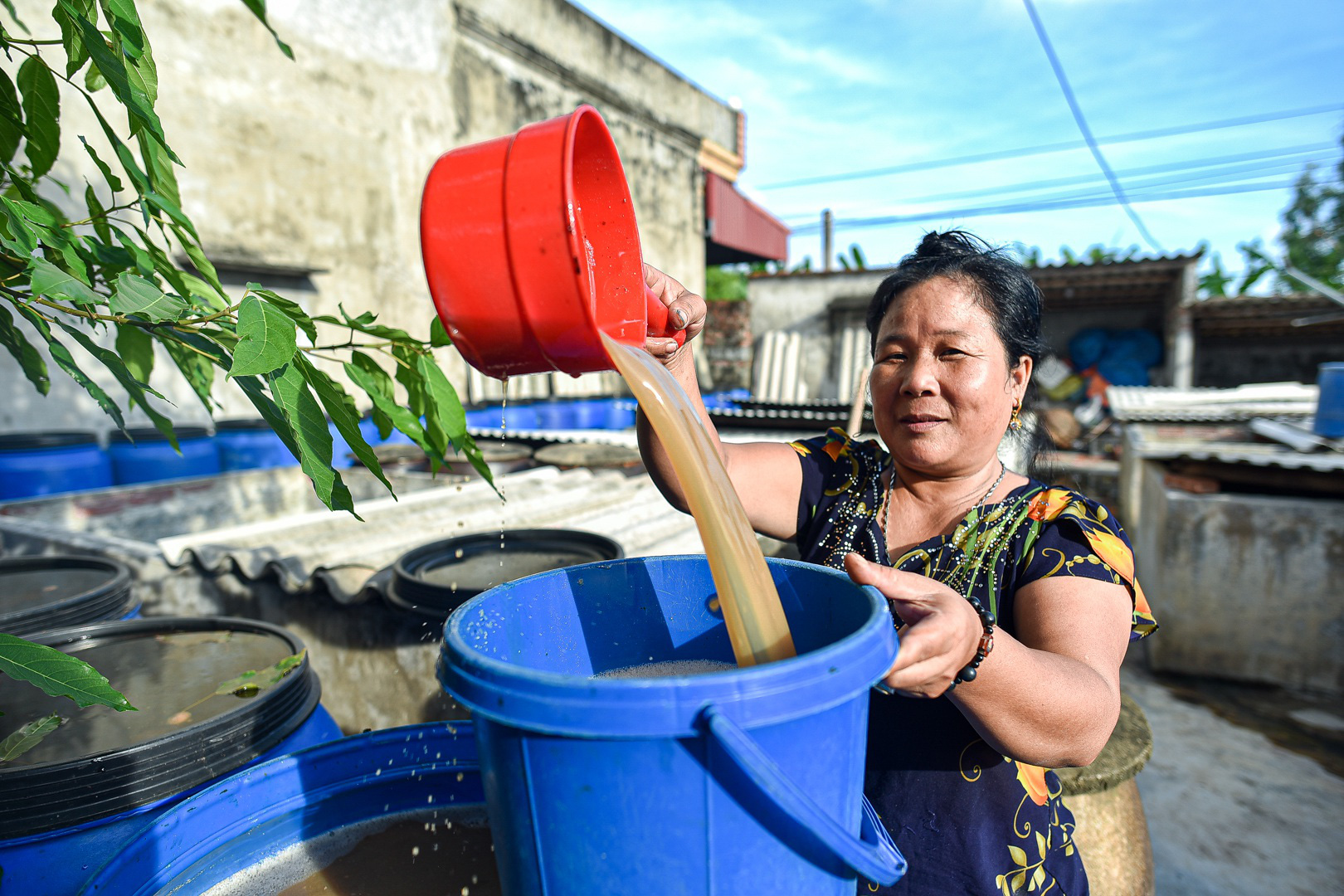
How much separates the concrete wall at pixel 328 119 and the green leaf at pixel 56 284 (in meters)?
4.62

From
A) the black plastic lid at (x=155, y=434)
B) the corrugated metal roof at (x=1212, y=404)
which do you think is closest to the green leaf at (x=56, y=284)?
the black plastic lid at (x=155, y=434)

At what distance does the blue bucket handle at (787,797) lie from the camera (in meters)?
0.66

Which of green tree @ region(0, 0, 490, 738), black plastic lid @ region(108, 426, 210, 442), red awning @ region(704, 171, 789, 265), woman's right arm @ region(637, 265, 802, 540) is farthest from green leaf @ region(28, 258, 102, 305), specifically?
red awning @ region(704, 171, 789, 265)

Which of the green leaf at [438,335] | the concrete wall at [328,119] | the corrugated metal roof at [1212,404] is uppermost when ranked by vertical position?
the concrete wall at [328,119]

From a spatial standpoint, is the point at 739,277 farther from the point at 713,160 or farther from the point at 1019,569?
the point at 1019,569

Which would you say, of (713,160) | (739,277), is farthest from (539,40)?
(739,277)

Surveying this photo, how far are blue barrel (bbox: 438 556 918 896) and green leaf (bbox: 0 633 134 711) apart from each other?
1.66ft

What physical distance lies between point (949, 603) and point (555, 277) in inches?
28.8

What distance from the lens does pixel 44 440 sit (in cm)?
404

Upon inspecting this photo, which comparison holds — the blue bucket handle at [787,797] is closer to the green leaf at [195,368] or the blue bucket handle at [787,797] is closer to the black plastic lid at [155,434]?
the green leaf at [195,368]

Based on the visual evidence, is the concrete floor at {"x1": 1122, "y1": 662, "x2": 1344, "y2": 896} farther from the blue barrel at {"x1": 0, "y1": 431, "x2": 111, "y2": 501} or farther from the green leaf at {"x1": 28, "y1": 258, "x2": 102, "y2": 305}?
the blue barrel at {"x1": 0, "y1": 431, "x2": 111, "y2": 501}

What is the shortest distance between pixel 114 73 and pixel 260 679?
54.2 inches

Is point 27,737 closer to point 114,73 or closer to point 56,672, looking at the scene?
point 56,672

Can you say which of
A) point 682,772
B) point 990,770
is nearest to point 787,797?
point 682,772
